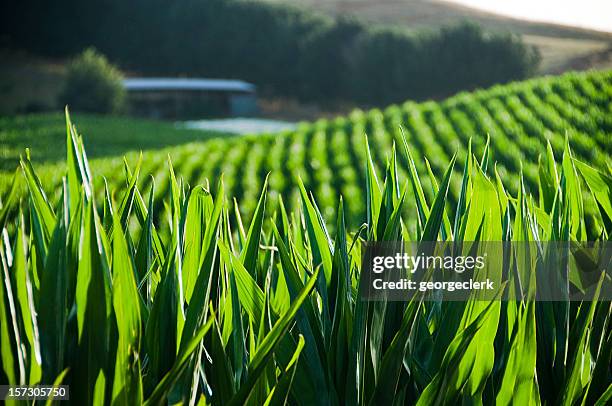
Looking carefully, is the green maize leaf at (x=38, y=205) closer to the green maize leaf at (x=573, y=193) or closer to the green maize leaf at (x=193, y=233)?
the green maize leaf at (x=193, y=233)

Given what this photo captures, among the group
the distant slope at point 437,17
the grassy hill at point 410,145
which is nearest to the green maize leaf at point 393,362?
the grassy hill at point 410,145

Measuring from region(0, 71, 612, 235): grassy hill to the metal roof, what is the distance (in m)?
8.57

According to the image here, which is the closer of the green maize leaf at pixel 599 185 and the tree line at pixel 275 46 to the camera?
the green maize leaf at pixel 599 185

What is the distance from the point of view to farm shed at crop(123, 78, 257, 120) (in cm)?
1780

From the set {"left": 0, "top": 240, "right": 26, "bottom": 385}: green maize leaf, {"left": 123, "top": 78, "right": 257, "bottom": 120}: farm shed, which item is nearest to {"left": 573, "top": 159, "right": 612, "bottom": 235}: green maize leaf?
{"left": 0, "top": 240, "right": 26, "bottom": 385}: green maize leaf

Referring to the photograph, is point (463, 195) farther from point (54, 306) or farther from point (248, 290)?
point (54, 306)

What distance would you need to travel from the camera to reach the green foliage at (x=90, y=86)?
1541cm

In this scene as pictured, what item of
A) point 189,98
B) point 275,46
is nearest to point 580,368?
point 189,98

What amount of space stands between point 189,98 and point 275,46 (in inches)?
124

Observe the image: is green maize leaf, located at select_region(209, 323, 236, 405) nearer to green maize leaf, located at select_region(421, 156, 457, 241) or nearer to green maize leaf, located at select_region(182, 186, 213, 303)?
green maize leaf, located at select_region(182, 186, 213, 303)

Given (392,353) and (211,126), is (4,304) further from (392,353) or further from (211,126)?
(211,126)

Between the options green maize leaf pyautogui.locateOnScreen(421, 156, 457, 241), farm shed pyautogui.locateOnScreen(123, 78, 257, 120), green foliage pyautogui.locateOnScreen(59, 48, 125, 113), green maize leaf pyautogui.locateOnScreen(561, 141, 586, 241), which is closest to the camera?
green maize leaf pyautogui.locateOnScreen(421, 156, 457, 241)

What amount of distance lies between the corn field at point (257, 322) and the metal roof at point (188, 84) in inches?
704

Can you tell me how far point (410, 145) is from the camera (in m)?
6.40
